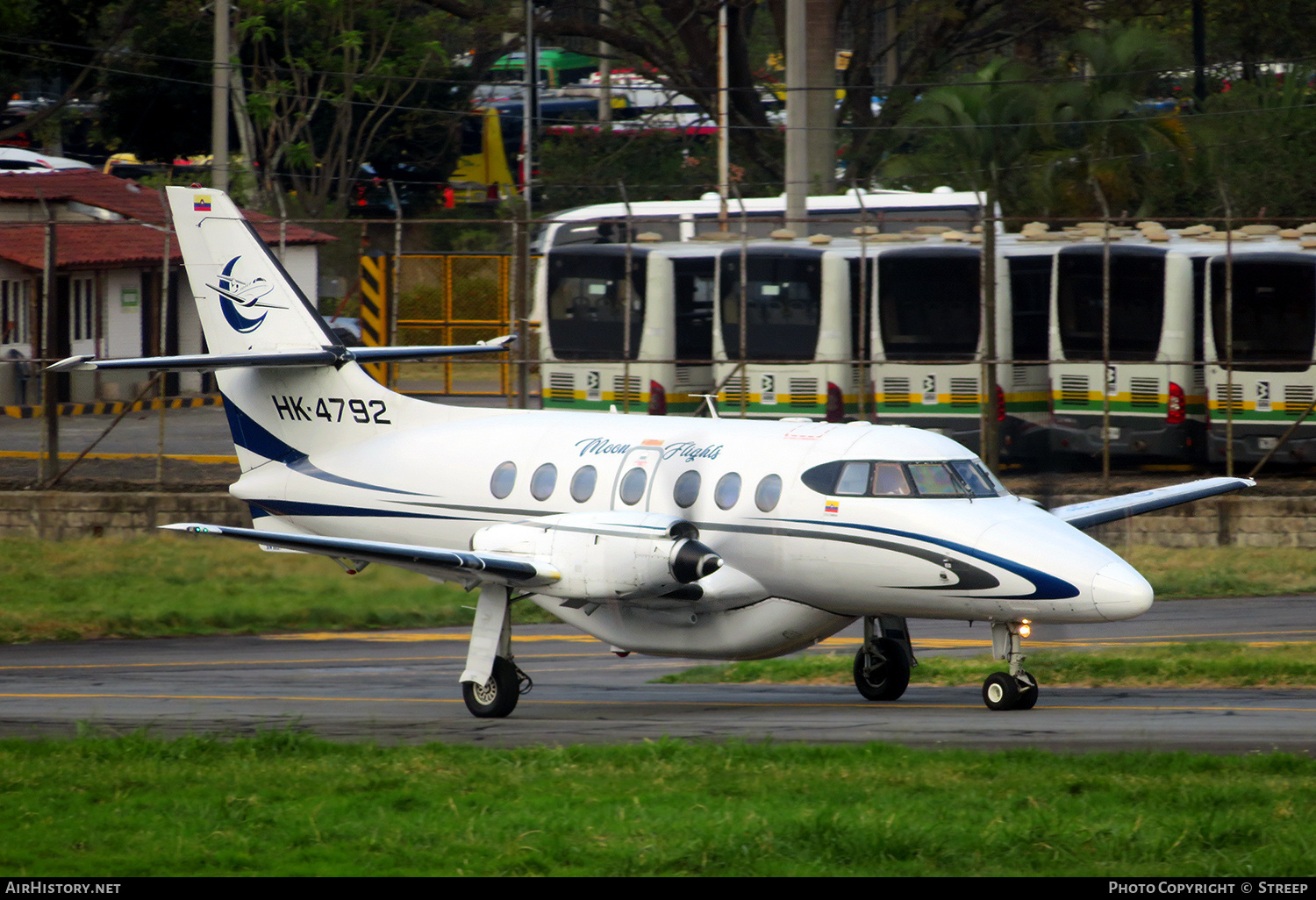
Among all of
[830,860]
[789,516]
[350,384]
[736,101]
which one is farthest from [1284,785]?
[736,101]

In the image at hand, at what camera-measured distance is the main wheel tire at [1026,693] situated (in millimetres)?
15078

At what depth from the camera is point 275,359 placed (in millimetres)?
18672

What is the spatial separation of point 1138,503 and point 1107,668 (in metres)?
1.82

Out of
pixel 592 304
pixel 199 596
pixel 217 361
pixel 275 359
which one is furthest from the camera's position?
pixel 592 304

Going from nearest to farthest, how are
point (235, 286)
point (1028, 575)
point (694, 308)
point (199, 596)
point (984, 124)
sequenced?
point (1028, 575) → point (235, 286) → point (199, 596) → point (694, 308) → point (984, 124)

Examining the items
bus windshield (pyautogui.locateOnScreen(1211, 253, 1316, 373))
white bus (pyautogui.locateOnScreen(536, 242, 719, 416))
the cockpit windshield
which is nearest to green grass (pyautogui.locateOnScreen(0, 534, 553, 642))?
the cockpit windshield

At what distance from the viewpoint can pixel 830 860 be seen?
9656 mm

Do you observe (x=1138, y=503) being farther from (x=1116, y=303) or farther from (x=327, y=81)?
(x=327, y=81)

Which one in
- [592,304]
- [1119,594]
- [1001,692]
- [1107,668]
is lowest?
[1107,668]

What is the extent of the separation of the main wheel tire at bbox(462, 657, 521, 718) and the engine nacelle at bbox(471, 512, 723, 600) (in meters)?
0.88

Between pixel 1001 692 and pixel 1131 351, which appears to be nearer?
pixel 1001 692

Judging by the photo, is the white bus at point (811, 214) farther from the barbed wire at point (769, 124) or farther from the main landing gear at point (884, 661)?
the main landing gear at point (884, 661)

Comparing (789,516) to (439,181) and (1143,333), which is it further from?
(439,181)

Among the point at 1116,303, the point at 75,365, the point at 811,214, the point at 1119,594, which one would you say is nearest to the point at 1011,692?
the point at 1119,594
